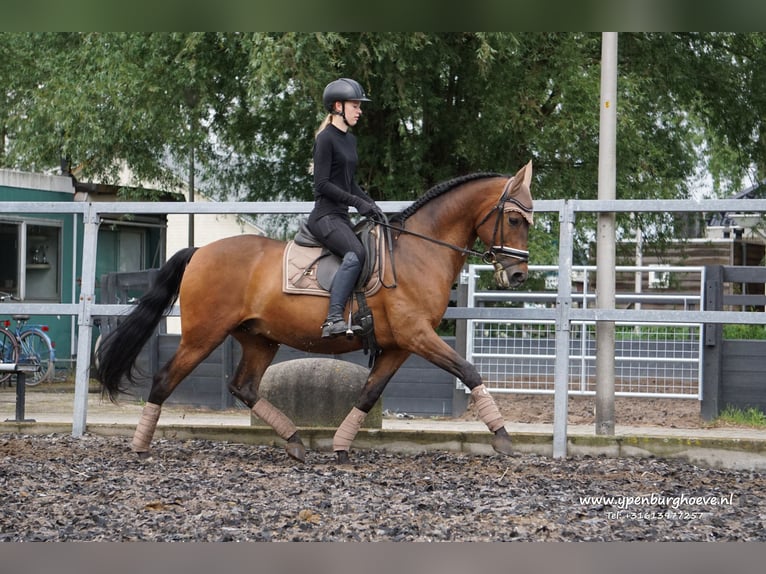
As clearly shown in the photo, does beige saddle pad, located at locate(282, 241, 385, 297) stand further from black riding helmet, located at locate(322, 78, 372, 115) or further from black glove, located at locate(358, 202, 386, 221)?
A: black riding helmet, located at locate(322, 78, 372, 115)

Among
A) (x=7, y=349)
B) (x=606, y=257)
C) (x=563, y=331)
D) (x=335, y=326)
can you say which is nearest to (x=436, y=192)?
(x=335, y=326)

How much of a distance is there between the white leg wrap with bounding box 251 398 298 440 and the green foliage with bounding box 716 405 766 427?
15.9ft

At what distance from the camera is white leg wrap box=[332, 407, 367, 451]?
735 cm

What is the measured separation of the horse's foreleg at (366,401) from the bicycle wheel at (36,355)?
333 inches

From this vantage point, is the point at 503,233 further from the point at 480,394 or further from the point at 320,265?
the point at 320,265

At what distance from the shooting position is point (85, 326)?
8.49 m

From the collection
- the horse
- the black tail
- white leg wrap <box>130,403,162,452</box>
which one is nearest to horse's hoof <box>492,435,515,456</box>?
the horse

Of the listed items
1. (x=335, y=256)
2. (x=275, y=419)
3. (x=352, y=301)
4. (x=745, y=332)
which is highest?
(x=335, y=256)

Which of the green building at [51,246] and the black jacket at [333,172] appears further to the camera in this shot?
the green building at [51,246]

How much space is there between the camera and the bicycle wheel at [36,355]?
14.7 m

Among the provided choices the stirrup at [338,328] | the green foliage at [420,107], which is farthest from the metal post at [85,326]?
the green foliage at [420,107]

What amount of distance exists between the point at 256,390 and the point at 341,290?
121 cm

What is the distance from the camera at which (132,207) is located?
8250 millimetres

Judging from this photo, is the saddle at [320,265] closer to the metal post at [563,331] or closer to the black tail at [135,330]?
the black tail at [135,330]
